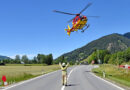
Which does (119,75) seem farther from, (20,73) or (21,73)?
(20,73)

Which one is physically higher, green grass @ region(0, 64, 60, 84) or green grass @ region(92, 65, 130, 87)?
green grass @ region(0, 64, 60, 84)

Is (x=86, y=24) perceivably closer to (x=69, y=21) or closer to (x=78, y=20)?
(x=78, y=20)

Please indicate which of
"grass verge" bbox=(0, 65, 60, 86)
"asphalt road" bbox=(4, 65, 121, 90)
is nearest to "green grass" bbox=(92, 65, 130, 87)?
"asphalt road" bbox=(4, 65, 121, 90)

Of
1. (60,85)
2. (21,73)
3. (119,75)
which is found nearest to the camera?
(60,85)

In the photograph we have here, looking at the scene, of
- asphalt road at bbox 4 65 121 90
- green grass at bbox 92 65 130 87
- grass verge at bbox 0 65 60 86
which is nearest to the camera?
asphalt road at bbox 4 65 121 90

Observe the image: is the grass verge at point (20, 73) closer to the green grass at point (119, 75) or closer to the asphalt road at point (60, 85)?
the asphalt road at point (60, 85)

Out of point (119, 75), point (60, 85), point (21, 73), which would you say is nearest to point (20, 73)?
point (21, 73)

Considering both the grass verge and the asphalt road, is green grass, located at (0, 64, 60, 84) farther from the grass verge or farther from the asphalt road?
the asphalt road

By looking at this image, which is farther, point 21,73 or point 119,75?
point 119,75

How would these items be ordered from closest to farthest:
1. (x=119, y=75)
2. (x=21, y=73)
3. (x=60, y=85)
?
1. (x=60, y=85)
2. (x=21, y=73)
3. (x=119, y=75)

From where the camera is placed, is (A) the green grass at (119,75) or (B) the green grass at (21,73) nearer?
(A) the green grass at (119,75)

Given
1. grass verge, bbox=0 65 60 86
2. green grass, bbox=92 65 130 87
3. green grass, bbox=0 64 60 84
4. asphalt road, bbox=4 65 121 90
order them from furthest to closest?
green grass, bbox=0 64 60 84 < grass verge, bbox=0 65 60 86 < green grass, bbox=92 65 130 87 < asphalt road, bbox=4 65 121 90

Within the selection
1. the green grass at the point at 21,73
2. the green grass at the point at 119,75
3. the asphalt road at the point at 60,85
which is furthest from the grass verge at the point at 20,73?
the green grass at the point at 119,75

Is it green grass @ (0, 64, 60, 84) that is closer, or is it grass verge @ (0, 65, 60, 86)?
grass verge @ (0, 65, 60, 86)
